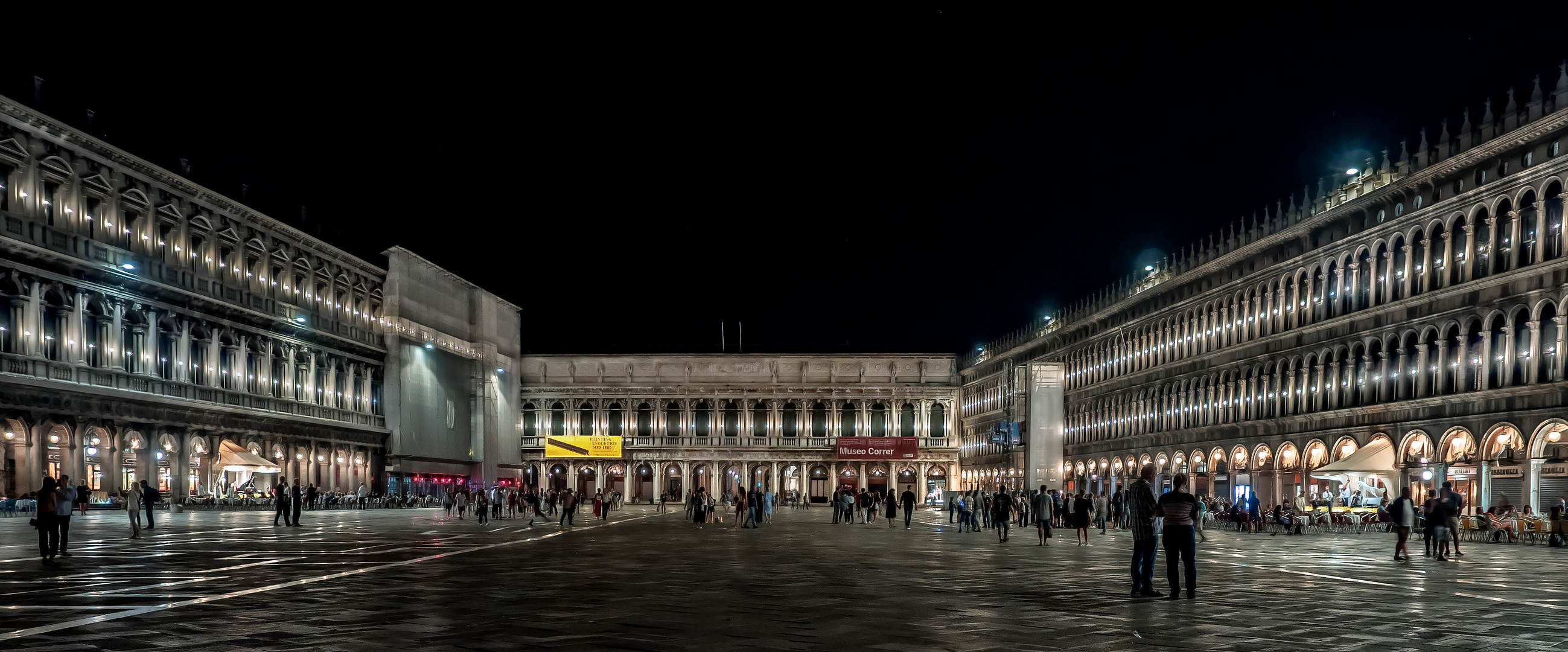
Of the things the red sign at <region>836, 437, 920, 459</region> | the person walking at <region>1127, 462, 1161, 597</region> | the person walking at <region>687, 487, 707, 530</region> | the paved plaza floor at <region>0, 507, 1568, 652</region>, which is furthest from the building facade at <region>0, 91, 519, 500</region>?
the person walking at <region>1127, 462, 1161, 597</region>

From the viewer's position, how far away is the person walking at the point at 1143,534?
57.1ft

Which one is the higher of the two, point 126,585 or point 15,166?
point 15,166

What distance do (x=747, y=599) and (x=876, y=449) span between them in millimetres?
82155

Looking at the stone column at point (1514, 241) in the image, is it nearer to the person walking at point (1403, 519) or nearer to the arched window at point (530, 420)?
the person walking at point (1403, 519)

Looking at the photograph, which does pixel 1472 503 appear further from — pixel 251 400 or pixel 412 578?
pixel 251 400

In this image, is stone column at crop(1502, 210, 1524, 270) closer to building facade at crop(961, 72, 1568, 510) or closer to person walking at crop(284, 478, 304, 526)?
building facade at crop(961, 72, 1568, 510)

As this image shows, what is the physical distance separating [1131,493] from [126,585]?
43.8 feet

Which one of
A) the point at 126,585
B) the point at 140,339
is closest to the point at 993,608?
the point at 126,585

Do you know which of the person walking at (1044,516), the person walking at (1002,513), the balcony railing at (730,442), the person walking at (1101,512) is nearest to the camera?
the person walking at (1044,516)

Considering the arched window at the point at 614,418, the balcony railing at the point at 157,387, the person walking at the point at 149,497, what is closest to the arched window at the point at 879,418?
the arched window at the point at 614,418

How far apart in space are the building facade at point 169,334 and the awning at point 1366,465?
42559 mm

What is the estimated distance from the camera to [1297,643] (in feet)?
41.4

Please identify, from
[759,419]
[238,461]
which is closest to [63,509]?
[238,461]

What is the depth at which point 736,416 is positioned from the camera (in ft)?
374
